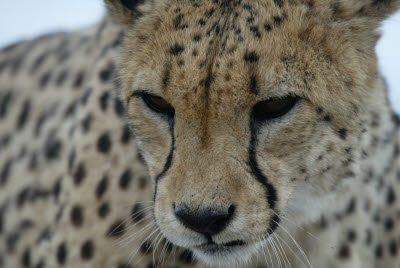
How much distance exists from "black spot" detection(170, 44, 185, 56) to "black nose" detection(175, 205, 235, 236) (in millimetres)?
371

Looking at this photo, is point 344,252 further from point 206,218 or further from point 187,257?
point 206,218

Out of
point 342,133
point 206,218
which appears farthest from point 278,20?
point 206,218

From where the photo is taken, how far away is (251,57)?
154 cm

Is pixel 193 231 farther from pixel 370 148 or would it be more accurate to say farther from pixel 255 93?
pixel 370 148

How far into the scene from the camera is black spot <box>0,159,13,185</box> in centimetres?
225

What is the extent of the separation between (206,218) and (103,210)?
0.57 metres

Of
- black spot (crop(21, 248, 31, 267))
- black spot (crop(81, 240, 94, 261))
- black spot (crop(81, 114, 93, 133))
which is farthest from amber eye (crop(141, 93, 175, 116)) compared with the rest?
black spot (crop(21, 248, 31, 267))

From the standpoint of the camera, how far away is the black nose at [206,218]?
139cm

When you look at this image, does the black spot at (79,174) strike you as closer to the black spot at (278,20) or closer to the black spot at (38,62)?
the black spot at (38,62)

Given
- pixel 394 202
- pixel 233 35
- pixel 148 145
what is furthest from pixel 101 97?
pixel 394 202

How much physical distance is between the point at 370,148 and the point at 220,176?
0.56 meters

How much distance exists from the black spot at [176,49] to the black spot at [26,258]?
828 mm

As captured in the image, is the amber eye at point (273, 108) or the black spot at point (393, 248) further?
the black spot at point (393, 248)

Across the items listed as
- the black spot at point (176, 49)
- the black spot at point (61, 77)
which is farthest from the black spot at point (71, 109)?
the black spot at point (176, 49)
